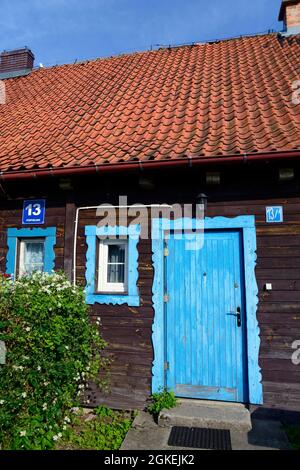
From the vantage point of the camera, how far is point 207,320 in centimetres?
484

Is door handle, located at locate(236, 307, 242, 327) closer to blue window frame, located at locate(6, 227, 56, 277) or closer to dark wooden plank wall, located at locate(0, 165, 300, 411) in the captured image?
dark wooden plank wall, located at locate(0, 165, 300, 411)

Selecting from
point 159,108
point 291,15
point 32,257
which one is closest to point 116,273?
point 32,257

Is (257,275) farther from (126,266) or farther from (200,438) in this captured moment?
(200,438)

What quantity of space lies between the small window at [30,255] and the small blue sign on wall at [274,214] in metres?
3.61

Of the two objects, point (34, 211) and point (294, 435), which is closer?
point (294, 435)

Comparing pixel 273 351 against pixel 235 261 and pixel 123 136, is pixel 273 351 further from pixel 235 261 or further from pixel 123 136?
pixel 123 136

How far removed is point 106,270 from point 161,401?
205 centimetres

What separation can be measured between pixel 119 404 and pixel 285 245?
3270 mm

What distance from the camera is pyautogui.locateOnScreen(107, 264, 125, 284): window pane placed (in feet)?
17.6

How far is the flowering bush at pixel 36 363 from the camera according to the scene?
3.81 meters

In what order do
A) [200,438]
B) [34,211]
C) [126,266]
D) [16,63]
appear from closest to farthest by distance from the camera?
[200,438] < [126,266] < [34,211] < [16,63]

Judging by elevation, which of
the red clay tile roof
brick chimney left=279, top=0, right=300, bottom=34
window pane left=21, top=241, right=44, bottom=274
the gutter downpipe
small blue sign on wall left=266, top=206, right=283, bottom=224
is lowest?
window pane left=21, top=241, right=44, bottom=274

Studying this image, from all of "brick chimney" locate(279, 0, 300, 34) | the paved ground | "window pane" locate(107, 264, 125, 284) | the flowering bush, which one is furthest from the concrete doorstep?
"brick chimney" locate(279, 0, 300, 34)

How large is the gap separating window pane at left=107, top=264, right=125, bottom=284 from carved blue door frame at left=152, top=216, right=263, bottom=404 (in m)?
0.61
